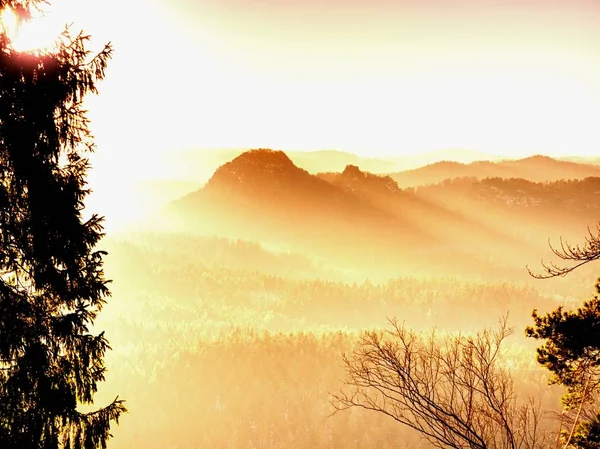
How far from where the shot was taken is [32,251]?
7.21 metres

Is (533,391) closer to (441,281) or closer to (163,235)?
(441,281)

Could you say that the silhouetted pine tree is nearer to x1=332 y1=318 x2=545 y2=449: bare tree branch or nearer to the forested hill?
x1=332 y1=318 x2=545 y2=449: bare tree branch

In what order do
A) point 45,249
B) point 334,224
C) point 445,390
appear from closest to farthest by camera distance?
point 45,249, point 445,390, point 334,224

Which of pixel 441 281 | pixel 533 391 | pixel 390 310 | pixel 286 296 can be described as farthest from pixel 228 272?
pixel 533 391

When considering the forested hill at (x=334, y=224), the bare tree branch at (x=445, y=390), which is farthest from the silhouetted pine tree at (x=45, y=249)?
the forested hill at (x=334, y=224)

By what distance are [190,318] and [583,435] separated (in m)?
83.3

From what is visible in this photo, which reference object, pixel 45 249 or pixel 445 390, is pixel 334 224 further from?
pixel 45 249

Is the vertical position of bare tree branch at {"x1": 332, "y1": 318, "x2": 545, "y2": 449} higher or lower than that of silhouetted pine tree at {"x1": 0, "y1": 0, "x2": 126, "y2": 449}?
lower

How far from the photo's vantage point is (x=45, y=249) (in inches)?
285

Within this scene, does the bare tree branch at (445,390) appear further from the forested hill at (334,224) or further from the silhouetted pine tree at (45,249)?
the forested hill at (334,224)

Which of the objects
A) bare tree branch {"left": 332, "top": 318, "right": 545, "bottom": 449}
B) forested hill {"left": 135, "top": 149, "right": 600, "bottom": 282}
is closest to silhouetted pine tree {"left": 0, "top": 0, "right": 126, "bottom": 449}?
bare tree branch {"left": 332, "top": 318, "right": 545, "bottom": 449}

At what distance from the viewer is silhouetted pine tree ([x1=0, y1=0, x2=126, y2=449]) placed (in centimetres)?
666

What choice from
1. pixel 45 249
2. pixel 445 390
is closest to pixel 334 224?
pixel 445 390

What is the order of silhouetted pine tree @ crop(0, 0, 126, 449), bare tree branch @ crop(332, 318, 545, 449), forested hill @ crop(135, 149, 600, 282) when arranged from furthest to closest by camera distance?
1. forested hill @ crop(135, 149, 600, 282)
2. bare tree branch @ crop(332, 318, 545, 449)
3. silhouetted pine tree @ crop(0, 0, 126, 449)
